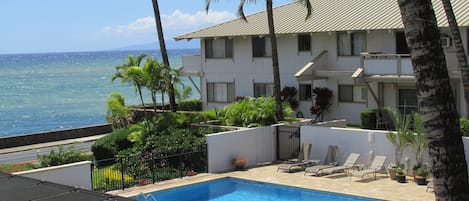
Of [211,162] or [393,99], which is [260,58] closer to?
[393,99]

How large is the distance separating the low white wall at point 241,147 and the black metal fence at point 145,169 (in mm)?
391

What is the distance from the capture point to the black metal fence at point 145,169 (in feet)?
70.9

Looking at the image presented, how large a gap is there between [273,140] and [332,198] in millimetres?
6385

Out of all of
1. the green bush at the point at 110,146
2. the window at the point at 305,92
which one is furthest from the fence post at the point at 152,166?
the window at the point at 305,92

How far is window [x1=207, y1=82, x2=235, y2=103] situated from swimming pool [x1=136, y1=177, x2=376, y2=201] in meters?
17.8

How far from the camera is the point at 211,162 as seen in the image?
24094 mm

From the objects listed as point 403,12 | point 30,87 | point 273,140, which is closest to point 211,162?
point 273,140

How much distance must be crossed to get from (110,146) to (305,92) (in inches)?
513

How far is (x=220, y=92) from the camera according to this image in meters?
41.1

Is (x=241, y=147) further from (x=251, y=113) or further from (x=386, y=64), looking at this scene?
(x=386, y=64)

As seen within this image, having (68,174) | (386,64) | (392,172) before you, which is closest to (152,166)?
(68,174)

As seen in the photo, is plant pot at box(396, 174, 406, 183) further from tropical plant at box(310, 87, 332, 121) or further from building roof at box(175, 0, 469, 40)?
tropical plant at box(310, 87, 332, 121)

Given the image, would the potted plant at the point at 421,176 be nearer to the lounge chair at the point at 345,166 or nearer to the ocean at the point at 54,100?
the lounge chair at the point at 345,166

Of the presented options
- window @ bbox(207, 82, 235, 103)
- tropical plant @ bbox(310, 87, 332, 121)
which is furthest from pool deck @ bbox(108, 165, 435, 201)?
window @ bbox(207, 82, 235, 103)
